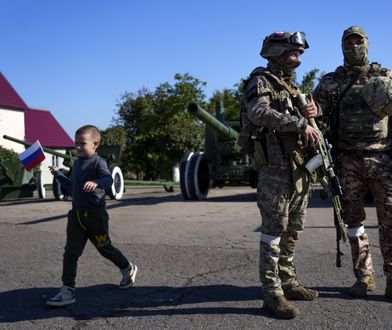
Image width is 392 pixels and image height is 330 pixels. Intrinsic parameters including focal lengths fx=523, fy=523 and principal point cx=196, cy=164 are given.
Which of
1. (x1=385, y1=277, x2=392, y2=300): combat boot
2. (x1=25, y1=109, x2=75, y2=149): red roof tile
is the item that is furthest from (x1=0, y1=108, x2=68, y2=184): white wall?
(x1=385, y1=277, x2=392, y2=300): combat boot

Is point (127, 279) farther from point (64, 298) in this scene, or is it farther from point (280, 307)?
point (280, 307)

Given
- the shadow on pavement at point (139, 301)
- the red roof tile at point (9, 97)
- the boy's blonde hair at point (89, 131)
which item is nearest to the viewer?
the shadow on pavement at point (139, 301)

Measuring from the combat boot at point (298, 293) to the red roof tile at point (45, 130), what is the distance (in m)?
29.2

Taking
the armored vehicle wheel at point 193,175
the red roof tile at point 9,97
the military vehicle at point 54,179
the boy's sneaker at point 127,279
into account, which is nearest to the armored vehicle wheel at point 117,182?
the military vehicle at point 54,179

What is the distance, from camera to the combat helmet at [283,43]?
11.4 ft

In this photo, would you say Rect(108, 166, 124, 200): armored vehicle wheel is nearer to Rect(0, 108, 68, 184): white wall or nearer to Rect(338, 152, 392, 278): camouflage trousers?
Rect(338, 152, 392, 278): camouflage trousers

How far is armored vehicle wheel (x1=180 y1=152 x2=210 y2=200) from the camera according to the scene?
11.9 meters

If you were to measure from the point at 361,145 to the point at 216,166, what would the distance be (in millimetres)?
8857

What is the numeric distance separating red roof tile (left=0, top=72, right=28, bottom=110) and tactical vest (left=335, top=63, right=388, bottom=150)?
2678cm

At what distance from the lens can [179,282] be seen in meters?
4.30

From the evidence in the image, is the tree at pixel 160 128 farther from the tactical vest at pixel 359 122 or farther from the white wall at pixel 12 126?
the tactical vest at pixel 359 122

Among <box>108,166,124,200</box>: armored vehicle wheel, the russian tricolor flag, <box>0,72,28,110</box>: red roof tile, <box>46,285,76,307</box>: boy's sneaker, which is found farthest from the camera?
<box>0,72,28,110</box>: red roof tile

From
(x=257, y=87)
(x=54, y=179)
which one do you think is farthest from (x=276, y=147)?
(x=54, y=179)

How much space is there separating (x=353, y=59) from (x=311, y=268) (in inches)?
73.9
